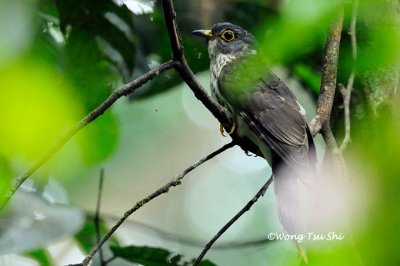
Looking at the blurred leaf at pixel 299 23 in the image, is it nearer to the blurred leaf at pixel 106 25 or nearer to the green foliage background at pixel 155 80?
the green foliage background at pixel 155 80

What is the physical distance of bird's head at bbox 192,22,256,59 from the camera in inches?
132

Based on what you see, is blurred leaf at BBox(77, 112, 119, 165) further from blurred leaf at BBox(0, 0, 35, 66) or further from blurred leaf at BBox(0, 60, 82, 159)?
blurred leaf at BBox(0, 60, 82, 159)

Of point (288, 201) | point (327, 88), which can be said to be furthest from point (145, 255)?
point (327, 88)

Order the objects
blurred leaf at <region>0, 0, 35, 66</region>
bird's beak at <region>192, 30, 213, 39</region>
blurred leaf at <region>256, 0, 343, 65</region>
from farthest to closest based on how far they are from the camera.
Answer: bird's beak at <region>192, 30, 213, 39</region>
blurred leaf at <region>0, 0, 35, 66</region>
blurred leaf at <region>256, 0, 343, 65</region>

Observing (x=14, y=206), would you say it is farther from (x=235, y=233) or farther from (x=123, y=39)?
(x=235, y=233)

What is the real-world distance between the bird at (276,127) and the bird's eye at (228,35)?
0.36 meters

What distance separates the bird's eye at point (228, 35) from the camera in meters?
3.42

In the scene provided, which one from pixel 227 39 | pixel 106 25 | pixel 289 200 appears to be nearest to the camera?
pixel 289 200

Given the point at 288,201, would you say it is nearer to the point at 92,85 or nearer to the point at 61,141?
the point at 92,85

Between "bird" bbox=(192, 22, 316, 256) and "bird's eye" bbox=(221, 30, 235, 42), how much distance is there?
364 mm

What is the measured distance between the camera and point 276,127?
8.70 feet

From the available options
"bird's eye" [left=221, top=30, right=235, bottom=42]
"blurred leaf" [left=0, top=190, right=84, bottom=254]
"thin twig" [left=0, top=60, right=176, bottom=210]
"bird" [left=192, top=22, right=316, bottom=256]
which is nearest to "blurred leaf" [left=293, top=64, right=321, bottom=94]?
"bird" [left=192, top=22, right=316, bottom=256]

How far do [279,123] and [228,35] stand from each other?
0.91 metres

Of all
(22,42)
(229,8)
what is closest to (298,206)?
(22,42)
